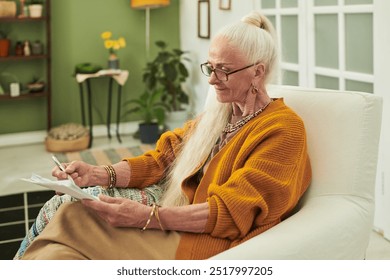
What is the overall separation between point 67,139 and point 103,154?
356mm

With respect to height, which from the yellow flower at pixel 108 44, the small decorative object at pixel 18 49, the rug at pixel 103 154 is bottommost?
the rug at pixel 103 154

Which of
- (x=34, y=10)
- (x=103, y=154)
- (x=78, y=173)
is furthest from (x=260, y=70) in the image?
(x=34, y=10)

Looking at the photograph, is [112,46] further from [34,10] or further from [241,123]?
[241,123]

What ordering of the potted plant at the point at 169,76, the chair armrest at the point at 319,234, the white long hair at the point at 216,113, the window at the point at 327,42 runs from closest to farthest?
the chair armrest at the point at 319,234 → the white long hair at the point at 216,113 → the window at the point at 327,42 → the potted plant at the point at 169,76

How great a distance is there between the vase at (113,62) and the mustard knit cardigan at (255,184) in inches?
140

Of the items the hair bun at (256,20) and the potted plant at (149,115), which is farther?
the potted plant at (149,115)

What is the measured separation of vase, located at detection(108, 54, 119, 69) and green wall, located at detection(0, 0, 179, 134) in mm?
227

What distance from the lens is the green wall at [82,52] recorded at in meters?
5.16

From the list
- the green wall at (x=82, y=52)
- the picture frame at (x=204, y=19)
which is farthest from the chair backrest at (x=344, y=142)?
the green wall at (x=82, y=52)

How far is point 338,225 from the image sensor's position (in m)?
1.51

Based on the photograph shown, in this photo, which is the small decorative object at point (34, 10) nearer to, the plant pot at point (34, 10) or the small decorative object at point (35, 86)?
the plant pot at point (34, 10)

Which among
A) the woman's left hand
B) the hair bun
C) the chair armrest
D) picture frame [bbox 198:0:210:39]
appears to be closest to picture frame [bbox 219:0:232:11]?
picture frame [bbox 198:0:210:39]

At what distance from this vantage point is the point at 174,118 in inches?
205
